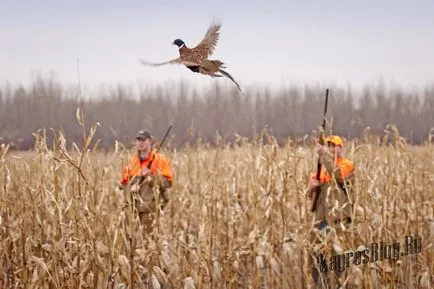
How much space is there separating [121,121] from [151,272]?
175cm

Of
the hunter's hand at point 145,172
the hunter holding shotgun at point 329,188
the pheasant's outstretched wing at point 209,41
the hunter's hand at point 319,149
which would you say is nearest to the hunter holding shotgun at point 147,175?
the hunter's hand at point 145,172

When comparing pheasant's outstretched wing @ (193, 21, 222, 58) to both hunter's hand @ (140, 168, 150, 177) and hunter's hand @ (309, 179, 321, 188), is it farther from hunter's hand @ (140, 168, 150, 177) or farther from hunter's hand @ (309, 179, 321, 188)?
hunter's hand @ (140, 168, 150, 177)

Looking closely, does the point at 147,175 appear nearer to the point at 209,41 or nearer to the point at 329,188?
the point at 329,188

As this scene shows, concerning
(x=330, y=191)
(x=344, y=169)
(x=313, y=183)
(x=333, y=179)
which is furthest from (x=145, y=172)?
(x=333, y=179)

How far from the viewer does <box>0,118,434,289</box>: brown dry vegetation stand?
250cm

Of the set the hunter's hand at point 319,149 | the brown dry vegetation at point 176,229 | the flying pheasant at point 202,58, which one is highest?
the flying pheasant at point 202,58

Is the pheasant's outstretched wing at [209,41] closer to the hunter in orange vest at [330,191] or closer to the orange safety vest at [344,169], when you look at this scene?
the hunter in orange vest at [330,191]

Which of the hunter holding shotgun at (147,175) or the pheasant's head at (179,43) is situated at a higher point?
the pheasant's head at (179,43)

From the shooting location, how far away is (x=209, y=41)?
48.2 inches

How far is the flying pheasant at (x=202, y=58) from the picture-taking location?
42.1 inches

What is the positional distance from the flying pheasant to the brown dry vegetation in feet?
3.22

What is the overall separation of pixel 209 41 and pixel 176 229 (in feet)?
15.5

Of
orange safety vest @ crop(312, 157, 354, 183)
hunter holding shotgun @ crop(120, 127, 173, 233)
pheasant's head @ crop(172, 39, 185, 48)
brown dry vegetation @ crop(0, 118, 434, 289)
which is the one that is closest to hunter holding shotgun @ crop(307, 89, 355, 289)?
orange safety vest @ crop(312, 157, 354, 183)

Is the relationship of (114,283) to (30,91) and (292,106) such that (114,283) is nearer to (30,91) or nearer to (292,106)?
(30,91)
